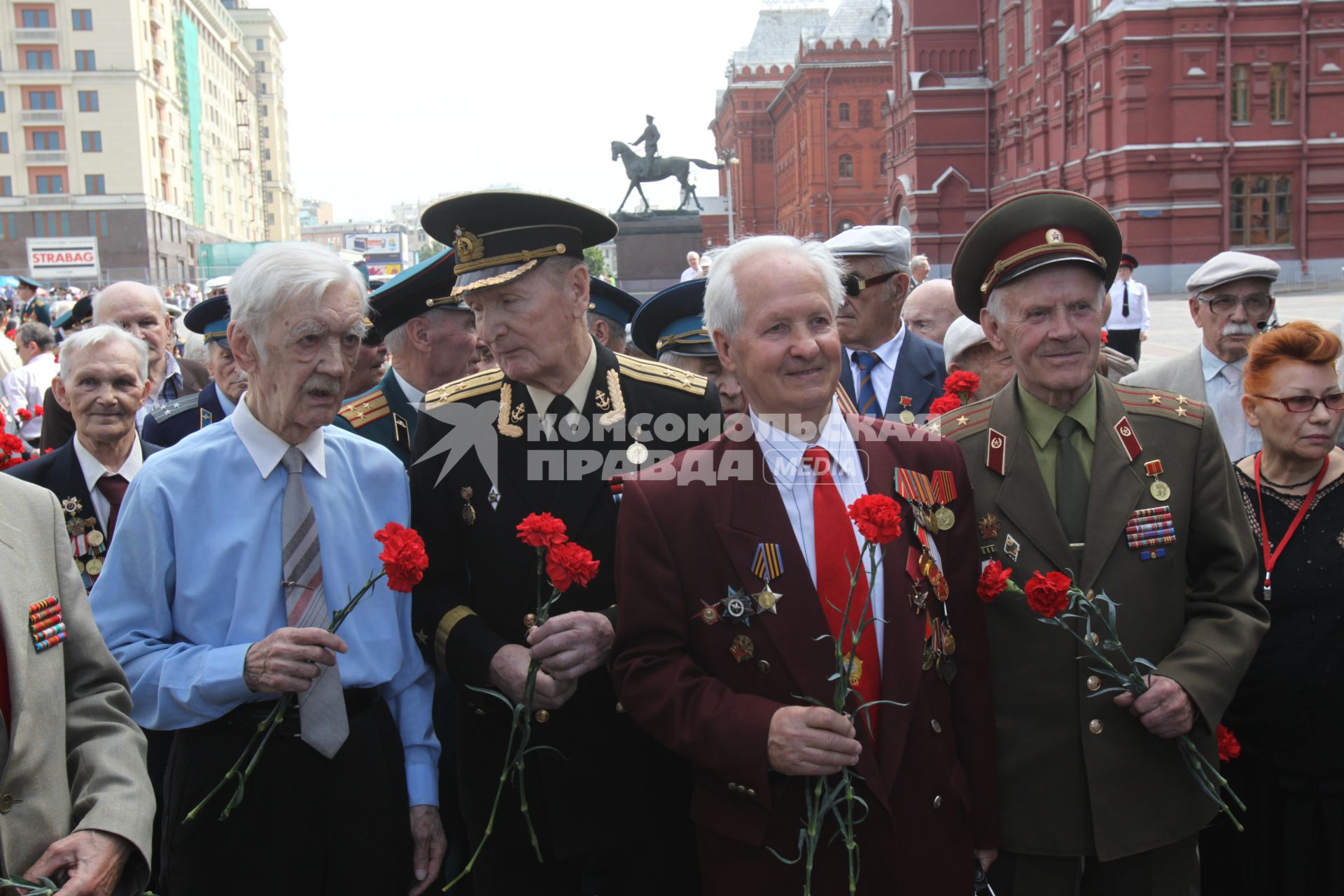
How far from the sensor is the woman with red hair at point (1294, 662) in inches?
127

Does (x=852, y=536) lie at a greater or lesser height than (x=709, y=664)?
greater

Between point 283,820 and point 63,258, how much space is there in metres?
60.3

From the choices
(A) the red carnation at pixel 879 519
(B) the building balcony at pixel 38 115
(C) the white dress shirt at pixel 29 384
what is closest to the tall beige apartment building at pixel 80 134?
(B) the building balcony at pixel 38 115

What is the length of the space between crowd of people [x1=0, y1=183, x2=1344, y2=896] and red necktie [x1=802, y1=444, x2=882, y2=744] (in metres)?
0.01

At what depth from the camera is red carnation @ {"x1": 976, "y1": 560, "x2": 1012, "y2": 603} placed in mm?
2488

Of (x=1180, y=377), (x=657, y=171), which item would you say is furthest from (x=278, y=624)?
(x=657, y=171)

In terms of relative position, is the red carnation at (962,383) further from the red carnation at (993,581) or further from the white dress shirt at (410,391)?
the white dress shirt at (410,391)

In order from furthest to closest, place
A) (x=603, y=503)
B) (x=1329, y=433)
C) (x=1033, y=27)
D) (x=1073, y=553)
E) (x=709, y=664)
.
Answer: (x=1033, y=27), (x=1329, y=433), (x=603, y=503), (x=1073, y=553), (x=709, y=664)

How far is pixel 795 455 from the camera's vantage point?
2.61 m

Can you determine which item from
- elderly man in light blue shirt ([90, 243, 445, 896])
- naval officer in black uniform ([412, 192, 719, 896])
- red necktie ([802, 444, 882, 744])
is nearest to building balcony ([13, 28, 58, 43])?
naval officer in black uniform ([412, 192, 719, 896])

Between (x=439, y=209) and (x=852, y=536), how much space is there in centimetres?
156

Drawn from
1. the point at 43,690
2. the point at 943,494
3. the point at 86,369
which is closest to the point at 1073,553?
the point at 943,494

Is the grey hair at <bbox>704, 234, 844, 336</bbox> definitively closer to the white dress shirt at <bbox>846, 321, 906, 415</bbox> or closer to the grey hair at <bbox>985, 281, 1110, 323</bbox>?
the grey hair at <bbox>985, 281, 1110, 323</bbox>

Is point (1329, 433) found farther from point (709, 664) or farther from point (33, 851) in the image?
point (33, 851)
